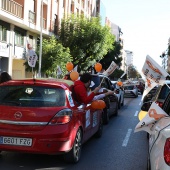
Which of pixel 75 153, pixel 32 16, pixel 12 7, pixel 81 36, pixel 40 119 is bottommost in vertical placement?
pixel 75 153

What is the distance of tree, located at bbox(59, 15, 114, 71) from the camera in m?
35.2

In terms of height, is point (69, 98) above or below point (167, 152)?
above

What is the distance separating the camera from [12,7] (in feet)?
79.4

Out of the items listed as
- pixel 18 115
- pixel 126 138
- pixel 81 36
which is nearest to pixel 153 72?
pixel 18 115

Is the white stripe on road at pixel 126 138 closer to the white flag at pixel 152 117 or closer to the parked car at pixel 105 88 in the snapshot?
the parked car at pixel 105 88

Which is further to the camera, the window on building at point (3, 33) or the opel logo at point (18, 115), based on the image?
the window on building at point (3, 33)

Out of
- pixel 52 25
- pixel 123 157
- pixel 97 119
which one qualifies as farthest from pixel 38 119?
pixel 52 25

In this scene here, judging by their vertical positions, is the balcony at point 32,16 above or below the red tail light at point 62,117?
above

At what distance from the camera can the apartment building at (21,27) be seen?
77.6 feet

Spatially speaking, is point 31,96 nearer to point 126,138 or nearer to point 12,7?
point 126,138

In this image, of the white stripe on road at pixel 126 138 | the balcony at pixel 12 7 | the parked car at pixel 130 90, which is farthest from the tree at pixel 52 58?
the white stripe on road at pixel 126 138

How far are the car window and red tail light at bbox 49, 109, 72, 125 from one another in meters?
0.19

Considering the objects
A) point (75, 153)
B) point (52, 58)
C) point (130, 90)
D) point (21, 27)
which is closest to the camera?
point (75, 153)

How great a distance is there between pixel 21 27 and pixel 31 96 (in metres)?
21.5
